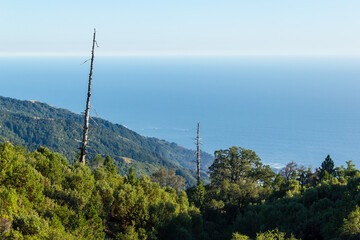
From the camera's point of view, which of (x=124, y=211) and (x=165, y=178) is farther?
(x=165, y=178)

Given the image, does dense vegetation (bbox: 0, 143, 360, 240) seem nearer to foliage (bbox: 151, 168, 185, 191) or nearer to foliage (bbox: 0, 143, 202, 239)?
foliage (bbox: 0, 143, 202, 239)

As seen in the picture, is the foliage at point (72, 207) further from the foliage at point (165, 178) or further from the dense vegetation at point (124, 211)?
the foliage at point (165, 178)

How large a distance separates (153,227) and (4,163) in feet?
24.6

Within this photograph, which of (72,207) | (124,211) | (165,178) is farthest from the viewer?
(165,178)

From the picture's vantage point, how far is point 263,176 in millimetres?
32938

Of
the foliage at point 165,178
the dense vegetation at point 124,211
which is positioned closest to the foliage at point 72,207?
the dense vegetation at point 124,211

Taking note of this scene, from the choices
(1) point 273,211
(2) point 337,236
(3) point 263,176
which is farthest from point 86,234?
(3) point 263,176

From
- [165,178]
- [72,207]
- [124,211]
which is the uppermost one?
[72,207]

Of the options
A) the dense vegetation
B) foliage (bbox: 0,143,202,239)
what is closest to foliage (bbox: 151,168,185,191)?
the dense vegetation

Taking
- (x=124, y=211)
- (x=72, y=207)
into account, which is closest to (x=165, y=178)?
Result: (x=124, y=211)

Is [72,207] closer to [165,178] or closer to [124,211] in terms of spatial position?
[124,211]

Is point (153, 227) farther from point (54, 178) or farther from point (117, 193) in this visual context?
point (54, 178)

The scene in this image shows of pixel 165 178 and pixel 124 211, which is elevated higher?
pixel 124 211

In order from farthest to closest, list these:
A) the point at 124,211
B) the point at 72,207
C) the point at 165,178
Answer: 1. the point at 165,178
2. the point at 124,211
3. the point at 72,207
